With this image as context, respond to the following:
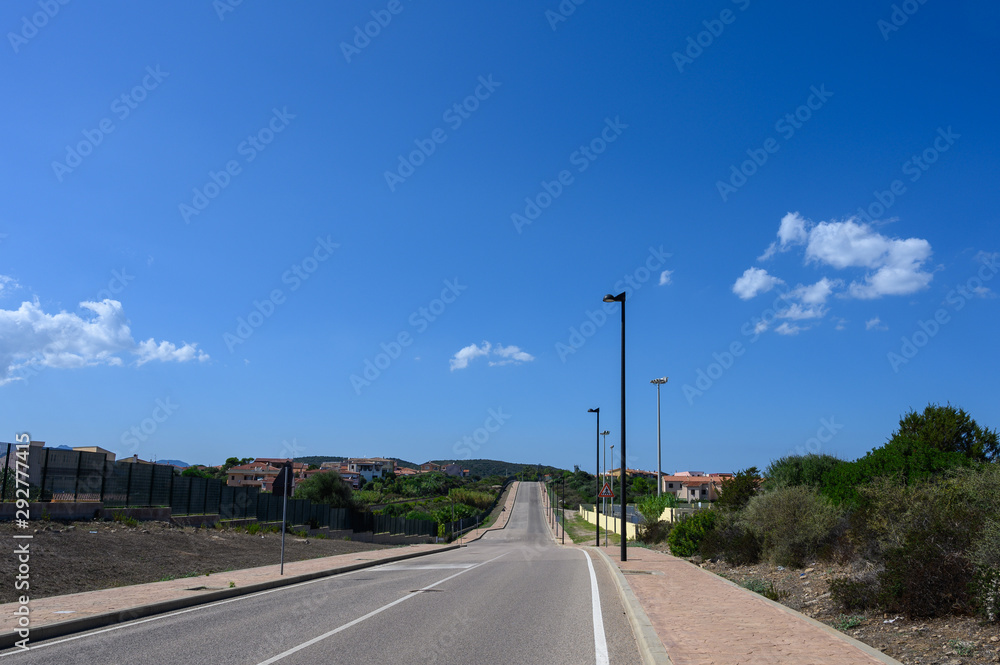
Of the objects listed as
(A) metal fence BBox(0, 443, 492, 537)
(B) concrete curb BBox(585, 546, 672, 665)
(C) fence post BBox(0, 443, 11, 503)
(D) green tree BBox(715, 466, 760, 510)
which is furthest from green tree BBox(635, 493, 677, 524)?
(C) fence post BBox(0, 443, 11, 503)

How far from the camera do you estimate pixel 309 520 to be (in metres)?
37.9

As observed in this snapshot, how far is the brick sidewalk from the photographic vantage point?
7.51m

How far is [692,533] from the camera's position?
1078 inches

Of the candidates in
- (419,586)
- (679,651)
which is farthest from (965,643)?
(419,586)

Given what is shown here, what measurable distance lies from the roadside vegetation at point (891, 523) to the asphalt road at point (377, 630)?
4.24m

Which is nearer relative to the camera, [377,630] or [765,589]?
[377,630]

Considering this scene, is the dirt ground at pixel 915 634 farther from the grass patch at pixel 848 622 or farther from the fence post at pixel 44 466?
the fence post at pixel 44 466

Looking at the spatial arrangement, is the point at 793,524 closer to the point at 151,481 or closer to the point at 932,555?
the point at 932,555

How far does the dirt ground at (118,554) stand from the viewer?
529 inches

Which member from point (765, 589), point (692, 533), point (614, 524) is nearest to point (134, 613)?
point (765, 589)

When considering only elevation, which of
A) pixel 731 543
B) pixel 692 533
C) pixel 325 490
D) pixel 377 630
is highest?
pixel 377 630

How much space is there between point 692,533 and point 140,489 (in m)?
20.9

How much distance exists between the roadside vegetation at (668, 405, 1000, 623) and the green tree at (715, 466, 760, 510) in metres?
0.05

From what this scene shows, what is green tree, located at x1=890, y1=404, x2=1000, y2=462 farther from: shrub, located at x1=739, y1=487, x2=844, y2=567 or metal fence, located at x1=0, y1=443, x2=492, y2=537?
metal fence, located at x1=0, y1=443, x2=492, y2=537
